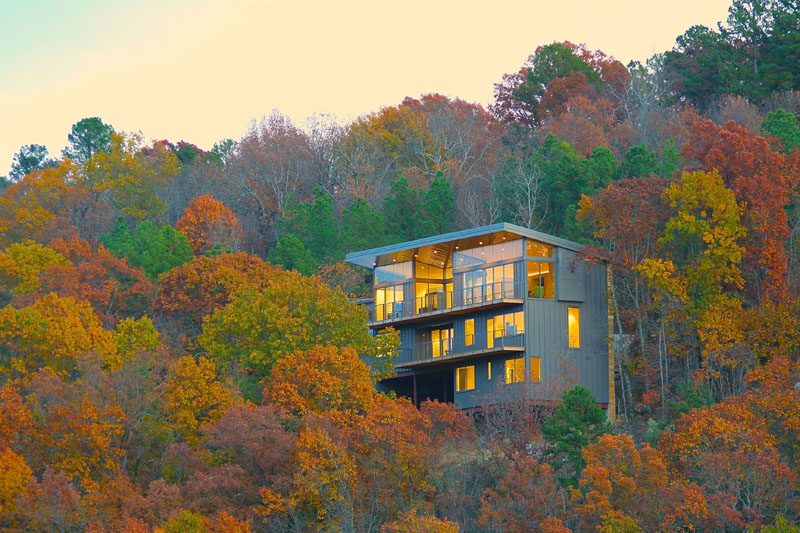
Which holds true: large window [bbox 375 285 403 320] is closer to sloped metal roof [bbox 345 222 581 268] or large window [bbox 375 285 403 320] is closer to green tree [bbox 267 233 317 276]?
sloped metal roof [bbox 345 222 581 268]

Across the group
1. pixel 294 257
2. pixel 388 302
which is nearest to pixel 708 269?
pixel 388 302

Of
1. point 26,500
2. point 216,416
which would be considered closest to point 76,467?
point 26,500

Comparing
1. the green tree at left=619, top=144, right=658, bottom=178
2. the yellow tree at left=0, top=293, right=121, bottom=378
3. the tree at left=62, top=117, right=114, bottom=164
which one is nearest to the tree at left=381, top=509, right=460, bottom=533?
the yellow tree at left=0, top=293, right=121, bottom=378

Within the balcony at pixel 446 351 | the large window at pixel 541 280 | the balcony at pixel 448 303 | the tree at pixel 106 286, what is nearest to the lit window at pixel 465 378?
the balcony at pixel 446 351

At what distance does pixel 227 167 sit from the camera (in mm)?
93625

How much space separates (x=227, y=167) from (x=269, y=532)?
2159 inches

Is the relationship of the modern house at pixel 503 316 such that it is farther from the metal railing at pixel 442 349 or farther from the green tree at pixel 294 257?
the green tree at pixel 294 257

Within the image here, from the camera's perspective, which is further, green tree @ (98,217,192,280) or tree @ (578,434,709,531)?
green tree @ (98,217,192,280)

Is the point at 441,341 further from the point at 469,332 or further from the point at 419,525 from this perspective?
the point at 419,525

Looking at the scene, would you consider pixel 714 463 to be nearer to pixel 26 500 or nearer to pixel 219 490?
pixel 219 490

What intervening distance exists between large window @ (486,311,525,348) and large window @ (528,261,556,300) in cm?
128

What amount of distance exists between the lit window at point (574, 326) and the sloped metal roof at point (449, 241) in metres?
2.95

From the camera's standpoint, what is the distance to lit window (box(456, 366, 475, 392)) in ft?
175

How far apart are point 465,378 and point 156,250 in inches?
898
